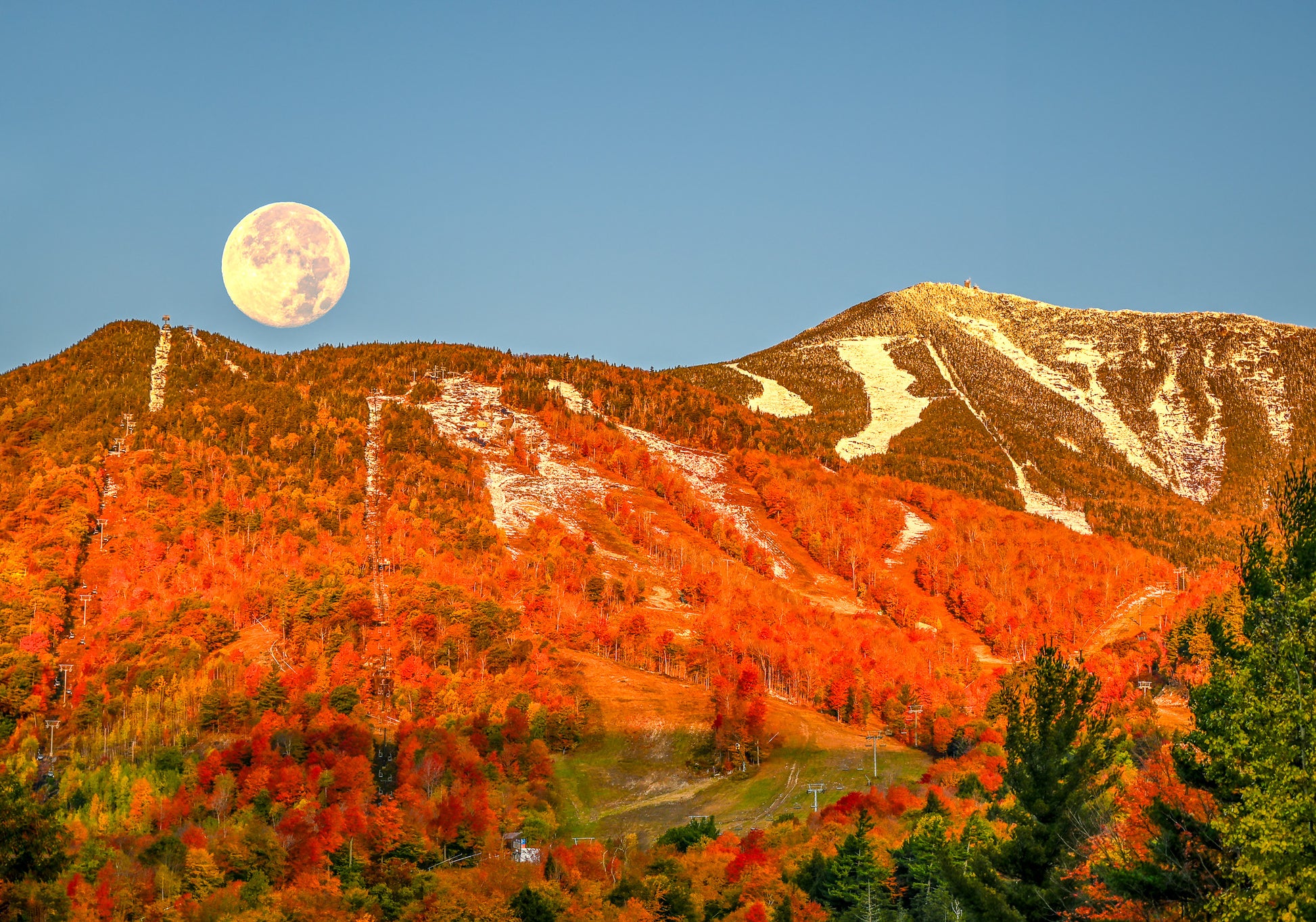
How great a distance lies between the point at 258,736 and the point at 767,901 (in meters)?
88.8

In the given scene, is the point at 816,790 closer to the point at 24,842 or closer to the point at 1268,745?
the point at 24,842

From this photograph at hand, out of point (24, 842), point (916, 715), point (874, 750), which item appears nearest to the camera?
point (24, 842)

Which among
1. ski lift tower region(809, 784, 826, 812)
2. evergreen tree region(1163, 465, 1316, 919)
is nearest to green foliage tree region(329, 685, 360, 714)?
ski lift tower region(809, 784, 826, 812)

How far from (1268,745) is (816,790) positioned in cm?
11108

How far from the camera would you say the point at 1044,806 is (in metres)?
60.7

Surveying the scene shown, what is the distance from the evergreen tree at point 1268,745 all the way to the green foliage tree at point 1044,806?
14498mm

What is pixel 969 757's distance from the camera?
157125mm

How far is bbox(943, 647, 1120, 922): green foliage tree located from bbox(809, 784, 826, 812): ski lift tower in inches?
3046

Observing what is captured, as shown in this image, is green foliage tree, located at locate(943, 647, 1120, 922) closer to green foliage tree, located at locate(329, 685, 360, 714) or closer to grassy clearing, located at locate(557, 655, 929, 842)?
grassy clearing, located at locate(557, 655, 929, 842)

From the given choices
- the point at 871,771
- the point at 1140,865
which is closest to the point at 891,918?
the point at 1140,865

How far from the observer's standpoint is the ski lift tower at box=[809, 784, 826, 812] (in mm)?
139400

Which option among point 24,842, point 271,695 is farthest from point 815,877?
point 271,695

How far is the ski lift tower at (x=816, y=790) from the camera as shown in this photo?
139 m

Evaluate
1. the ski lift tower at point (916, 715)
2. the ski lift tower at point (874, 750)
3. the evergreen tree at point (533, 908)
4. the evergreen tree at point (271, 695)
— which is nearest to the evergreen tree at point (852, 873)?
the evergreen tree at point (533, 908)
